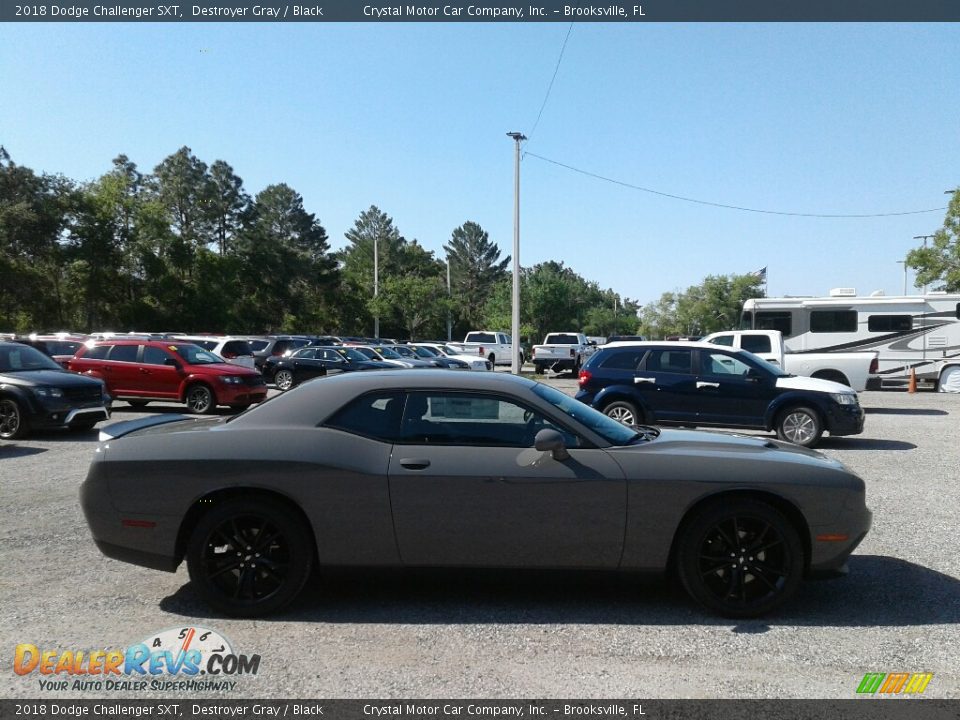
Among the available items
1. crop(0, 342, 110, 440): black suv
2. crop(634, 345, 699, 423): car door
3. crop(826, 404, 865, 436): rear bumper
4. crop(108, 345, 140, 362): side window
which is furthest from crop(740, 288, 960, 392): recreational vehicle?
crop(0, 342, 110, 440): black suv

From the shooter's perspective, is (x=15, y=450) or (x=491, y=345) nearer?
(x=15, y=450)

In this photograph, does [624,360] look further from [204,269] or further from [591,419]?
[204,269]

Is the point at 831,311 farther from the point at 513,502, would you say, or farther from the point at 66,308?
the point at 66,308

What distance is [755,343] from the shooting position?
60.7 feet

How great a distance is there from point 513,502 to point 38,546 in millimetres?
4075

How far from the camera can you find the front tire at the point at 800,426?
11312 mm

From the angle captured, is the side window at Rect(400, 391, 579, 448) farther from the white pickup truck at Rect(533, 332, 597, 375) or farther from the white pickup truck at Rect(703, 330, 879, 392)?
the white pickup truck at Rect(533, 332, 597, 375)

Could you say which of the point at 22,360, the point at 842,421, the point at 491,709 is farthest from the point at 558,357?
the point at 491,709

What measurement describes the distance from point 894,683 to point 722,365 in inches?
337

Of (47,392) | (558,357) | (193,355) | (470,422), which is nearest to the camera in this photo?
(470,422)

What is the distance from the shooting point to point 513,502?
4.27 metres

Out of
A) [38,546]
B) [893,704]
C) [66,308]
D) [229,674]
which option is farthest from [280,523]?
[66,308]

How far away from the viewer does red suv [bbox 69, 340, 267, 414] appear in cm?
1550

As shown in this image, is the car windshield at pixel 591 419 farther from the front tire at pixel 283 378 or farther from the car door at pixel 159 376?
the front tire at pixel 283 378
